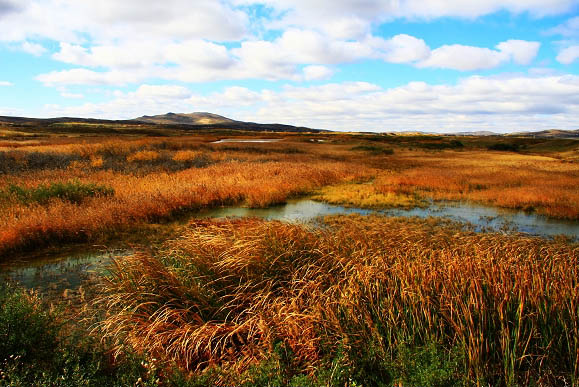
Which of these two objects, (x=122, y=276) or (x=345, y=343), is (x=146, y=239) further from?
(x=345, y=343)

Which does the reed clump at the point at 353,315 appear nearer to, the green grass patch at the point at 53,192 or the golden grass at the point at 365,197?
the green grass patch at the point at 53,192

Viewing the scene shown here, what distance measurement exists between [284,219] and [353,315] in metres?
9.51

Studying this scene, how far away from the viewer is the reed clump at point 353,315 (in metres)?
4.35

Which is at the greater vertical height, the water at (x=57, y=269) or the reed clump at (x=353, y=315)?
the reed clump at (x=353, y=315)

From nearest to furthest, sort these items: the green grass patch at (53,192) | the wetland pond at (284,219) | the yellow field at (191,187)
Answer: the wetland pond at (284,219)
the yellow field at (191,187)
the green grass patch at (53,192)

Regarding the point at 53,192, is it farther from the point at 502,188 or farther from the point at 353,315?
the point at 502,188

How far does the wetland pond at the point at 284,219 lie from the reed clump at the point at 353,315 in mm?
2326

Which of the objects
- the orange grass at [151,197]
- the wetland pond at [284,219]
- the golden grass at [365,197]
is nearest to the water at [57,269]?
the wetland pond at [284,219]

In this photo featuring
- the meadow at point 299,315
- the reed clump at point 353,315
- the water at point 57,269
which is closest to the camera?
the meadow at point 299,315

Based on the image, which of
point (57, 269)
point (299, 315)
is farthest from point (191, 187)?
point (299, 315)

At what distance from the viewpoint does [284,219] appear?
14.3m

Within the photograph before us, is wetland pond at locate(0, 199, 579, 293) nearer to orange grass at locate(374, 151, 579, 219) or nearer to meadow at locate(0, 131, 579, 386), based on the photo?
meadow at locate(0, 131, 579, 386)

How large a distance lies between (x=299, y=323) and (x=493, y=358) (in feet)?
8.51

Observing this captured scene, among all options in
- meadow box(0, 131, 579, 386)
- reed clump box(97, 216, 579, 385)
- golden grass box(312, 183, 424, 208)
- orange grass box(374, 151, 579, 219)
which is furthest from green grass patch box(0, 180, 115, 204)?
orange grass box(374, 151, 579, 219)
